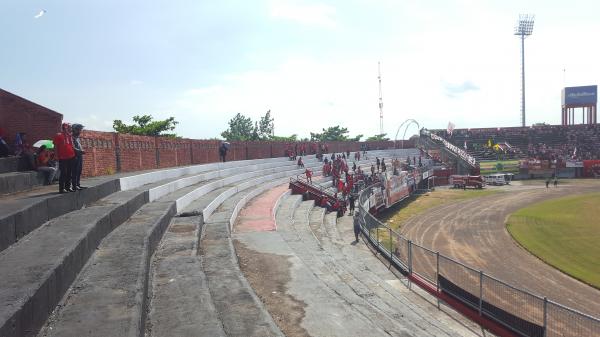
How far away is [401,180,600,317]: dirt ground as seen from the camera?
49.0 feet

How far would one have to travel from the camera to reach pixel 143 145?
22.4 metres

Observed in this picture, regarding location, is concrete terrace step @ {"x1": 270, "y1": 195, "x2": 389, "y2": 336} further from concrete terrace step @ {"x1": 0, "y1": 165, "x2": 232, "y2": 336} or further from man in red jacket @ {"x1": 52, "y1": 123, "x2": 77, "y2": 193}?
man in red jacket @ {"x1": 52, "y1": 123, "x2": 77, "y2": 193}

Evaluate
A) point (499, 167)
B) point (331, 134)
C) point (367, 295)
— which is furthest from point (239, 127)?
point (367, 295)

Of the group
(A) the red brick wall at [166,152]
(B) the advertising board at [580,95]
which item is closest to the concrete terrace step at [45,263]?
(A) the red brick wall at [166,152]

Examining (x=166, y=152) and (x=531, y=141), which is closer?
(x=166, y=152)

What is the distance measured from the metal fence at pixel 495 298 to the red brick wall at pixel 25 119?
1144cm

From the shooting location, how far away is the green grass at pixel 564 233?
693 inches

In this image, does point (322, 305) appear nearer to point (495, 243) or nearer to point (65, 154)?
point (65, 154)

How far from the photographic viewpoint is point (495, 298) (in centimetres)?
1038

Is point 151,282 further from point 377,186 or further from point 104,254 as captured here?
point 377,186

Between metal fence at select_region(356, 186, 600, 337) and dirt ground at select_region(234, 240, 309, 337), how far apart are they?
4.44m

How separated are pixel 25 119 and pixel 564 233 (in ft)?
80.7

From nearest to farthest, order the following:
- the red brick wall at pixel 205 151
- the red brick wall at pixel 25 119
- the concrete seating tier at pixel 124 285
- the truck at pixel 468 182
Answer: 1. the concrete seating tier at pixel 124 285
2. the red brick wall at pixel 25 119
3. the red brick wall at pixel 205 151
4. the truck at pixel 468 182

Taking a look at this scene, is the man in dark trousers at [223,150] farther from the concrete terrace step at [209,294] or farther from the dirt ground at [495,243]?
the concrete terrace step at [209,294]
